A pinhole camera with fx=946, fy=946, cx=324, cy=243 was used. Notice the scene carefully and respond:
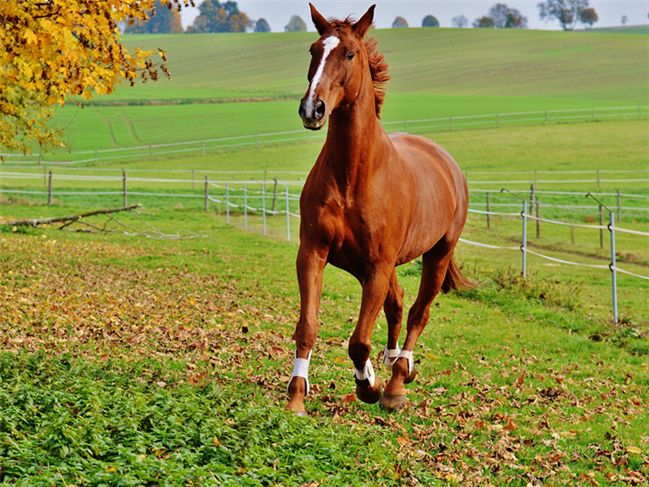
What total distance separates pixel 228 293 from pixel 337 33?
838 centimetres

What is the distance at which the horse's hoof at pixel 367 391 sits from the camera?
7.80 m

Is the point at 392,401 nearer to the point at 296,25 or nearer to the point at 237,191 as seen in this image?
the point at 237,191

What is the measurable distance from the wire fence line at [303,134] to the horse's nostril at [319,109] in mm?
57073

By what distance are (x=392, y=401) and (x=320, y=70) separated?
2997 mm

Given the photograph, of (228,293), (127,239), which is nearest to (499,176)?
(127,239)

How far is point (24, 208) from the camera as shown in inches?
1358

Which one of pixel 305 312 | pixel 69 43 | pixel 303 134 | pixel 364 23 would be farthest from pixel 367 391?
pixel 303 134

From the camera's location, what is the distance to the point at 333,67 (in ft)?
22.5

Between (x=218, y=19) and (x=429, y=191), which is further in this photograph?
(x=218, y=19)

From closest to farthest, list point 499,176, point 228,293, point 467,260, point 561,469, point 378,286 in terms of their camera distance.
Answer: point 561,469
point 378,286
point 228,293
point 467,260
point 499,176

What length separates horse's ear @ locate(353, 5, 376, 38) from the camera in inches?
282

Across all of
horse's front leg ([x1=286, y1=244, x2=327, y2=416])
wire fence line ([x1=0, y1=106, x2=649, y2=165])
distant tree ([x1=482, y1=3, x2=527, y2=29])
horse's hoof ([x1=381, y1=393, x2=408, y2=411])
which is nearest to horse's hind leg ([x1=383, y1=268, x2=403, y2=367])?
horse's hoof ([x1=381, y1=393, x2=408, y2=411])

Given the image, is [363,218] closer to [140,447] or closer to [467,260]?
[140,447]

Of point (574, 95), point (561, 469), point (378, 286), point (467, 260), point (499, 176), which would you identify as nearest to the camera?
point (561, 469)
